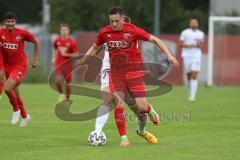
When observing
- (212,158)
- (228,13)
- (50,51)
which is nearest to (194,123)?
(212,158)

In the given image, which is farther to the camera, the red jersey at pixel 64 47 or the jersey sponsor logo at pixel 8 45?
the red jersey at pixel 64 47

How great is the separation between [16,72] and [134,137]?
10.0 ft

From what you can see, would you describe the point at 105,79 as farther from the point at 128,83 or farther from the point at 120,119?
the point at 120,119

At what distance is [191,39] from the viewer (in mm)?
25156

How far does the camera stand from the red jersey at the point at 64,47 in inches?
923

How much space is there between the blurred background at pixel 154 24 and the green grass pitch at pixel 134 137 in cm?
1552

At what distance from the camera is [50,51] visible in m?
40.8

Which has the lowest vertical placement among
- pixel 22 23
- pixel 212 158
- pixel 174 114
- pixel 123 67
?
pixel 22 23

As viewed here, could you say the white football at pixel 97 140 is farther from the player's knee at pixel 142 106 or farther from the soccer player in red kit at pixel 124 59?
the player's knee at pixel 142 106

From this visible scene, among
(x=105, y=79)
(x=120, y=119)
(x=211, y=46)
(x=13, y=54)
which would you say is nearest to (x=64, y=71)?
(x=13, y=54)

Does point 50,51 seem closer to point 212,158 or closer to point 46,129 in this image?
point 46,129

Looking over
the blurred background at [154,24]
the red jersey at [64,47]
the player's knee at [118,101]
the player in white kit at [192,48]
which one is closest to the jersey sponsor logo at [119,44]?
the player's knee at [118,101]

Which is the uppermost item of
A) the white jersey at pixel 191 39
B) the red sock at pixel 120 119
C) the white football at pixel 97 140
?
the red sock at pixel 120 119

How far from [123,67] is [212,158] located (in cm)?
260
